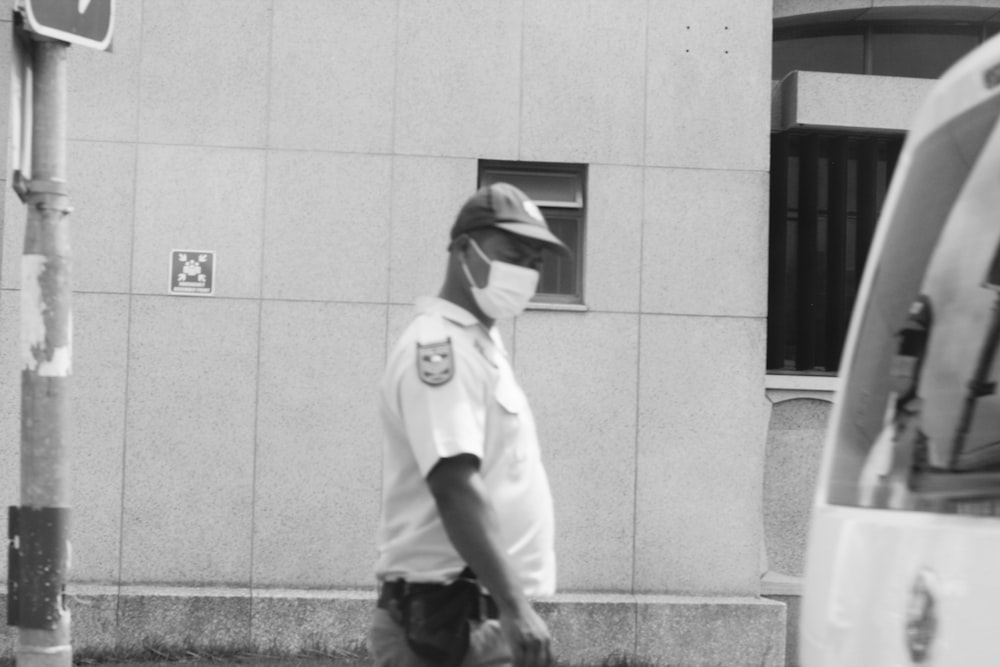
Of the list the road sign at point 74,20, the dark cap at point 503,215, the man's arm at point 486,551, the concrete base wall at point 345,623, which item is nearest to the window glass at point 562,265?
the concrete base wall at point 345,623

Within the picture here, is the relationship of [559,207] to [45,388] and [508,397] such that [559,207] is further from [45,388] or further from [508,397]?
[508,397]

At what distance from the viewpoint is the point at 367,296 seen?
991cm

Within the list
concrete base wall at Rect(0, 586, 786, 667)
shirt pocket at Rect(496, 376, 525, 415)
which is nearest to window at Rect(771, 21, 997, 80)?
concrete base wall at Rect(0, 586, 786, 667)

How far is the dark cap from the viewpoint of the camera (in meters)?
3.77

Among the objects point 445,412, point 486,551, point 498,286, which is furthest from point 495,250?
point 486,551

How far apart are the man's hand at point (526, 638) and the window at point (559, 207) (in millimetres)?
6873

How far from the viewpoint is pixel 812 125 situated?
10.6m

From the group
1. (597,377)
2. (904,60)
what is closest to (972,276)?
(597,377)

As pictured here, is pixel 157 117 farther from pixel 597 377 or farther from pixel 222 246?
pixel 597 377

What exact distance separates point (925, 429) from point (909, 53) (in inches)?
357

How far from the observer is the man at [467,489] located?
342 cm

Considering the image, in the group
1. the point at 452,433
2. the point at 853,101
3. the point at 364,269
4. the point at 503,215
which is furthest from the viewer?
the point at 853,101

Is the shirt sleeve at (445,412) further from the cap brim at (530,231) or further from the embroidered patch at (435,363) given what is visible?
the cap brim at (530,231)

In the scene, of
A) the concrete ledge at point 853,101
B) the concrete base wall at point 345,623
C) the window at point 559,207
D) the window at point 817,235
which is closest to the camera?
the concrete base wall at point 345,623
